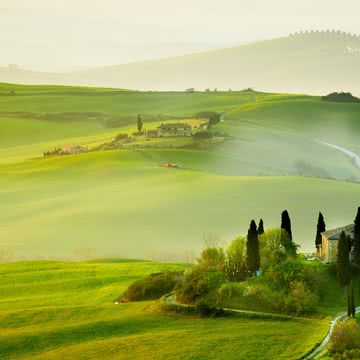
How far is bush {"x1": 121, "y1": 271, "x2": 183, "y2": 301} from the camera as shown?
69.8m

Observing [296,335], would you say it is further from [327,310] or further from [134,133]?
[134,133]

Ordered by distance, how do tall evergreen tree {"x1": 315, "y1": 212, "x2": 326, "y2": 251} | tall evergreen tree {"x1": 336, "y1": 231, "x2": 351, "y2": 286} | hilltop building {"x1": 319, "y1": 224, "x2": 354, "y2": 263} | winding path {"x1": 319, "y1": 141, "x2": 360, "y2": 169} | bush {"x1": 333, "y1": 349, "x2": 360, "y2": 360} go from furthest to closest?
winding path {"x1": 319, "y1": 141, "x2": 360, "y2": 169}, tall evergreen tree {"x1": 315, "y1": 212, "x2": 326, "y2": 251}, hilltop building {"x1": 319, "y1": 224, "x2": 354, "y2": 263}, tall evergreen tree {"x1": 336, "y1": 231, "x2": 351, "y2": 286}, bush {"x1": 333, "y1": 349, "x2": 360, "y2": 360}

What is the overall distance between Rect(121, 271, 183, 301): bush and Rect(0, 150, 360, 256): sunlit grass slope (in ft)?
70.1

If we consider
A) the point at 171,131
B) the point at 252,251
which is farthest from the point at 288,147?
the point at 252,251

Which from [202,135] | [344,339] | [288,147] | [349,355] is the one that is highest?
[202,135]

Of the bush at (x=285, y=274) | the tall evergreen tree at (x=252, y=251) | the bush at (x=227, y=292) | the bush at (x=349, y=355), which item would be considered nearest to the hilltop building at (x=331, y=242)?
the tall evergreen tree at (x=252, y=251)

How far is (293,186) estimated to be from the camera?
12050 centimetres

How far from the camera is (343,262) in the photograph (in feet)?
207

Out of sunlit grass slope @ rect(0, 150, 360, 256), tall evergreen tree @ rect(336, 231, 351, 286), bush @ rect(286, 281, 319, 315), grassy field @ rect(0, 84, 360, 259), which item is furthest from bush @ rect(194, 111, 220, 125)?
bush @ rect(286, 281, 319, 315)

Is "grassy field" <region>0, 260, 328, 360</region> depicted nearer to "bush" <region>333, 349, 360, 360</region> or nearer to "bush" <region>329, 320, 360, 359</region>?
"bush" <region>329, 320, 360, 359</region>

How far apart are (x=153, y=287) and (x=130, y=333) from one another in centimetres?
1208

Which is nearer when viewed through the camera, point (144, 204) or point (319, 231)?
point (319, 231)

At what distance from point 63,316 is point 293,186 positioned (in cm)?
6166

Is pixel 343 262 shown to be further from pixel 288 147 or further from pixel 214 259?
pixel 288 147
